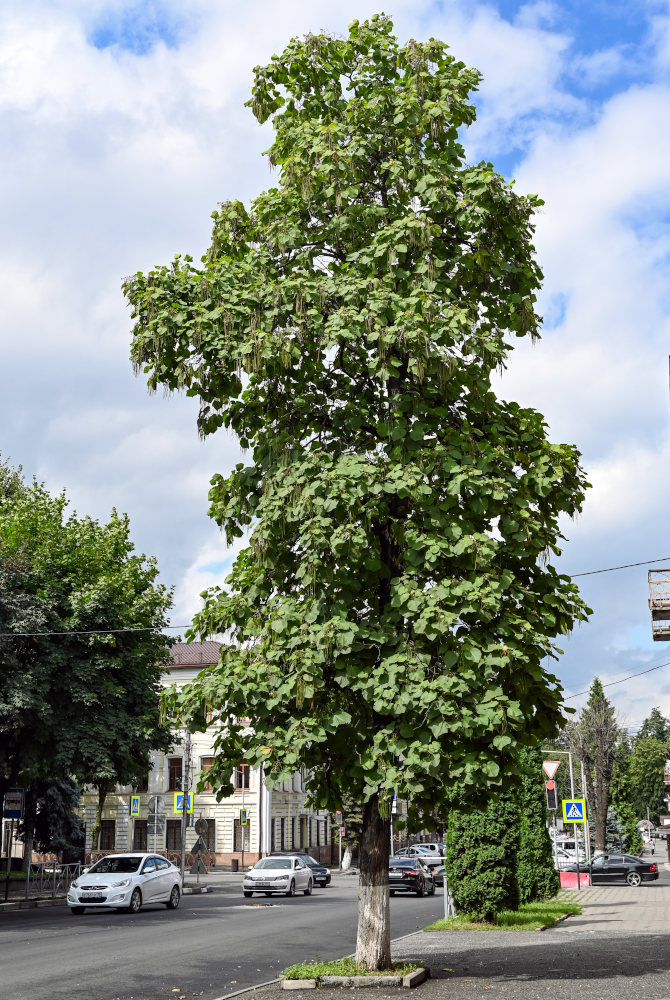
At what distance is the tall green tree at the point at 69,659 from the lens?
28.7 metres

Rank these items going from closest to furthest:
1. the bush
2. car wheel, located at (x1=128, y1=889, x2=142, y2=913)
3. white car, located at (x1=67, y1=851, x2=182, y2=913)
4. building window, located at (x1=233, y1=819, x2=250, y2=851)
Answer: the bush → white car, located at (x1=67, y1=851, x2=182, y2=913) → car wheel, located at (x1=128, y1=889, x2=142, y2=913) → building window, located at (x1=233, y1=819, x2=250, y2=851)

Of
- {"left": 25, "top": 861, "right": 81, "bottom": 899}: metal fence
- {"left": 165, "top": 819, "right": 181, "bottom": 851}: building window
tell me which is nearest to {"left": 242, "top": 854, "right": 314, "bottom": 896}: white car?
{"left": 25, "top": 861, "right": 81, "bottom": 899}: metal fence

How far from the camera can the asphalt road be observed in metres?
13.2

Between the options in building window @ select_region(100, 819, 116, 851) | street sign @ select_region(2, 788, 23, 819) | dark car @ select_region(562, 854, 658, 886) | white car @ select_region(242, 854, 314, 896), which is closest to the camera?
street sign @ select_region(2, 788, 23, 819)

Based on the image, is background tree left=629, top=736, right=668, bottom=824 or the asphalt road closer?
the asphalt road

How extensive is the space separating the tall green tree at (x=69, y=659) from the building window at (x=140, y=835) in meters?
38.5

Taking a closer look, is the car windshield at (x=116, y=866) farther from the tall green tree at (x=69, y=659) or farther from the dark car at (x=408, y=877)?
the dark car at (x=408, y=877)

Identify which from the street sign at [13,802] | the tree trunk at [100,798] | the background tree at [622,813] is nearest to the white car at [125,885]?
the tree trunk at [100,798]

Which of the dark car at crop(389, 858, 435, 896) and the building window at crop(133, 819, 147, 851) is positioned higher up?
the building window at crop(133, 819, 147, 851)

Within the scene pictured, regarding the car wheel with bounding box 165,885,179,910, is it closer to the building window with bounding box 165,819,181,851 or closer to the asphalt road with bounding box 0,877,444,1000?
the asphalt road with bounding box 0,877,444,1000

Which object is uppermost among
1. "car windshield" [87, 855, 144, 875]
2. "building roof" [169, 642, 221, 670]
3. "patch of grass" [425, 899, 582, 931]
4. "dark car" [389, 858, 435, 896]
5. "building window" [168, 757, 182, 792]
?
Result: "building roof" [169, 642, 221, 670]

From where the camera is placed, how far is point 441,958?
1469cm

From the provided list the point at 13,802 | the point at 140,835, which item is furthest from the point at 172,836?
the point at 13,802

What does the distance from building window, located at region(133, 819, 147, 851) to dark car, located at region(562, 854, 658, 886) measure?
32.0m
